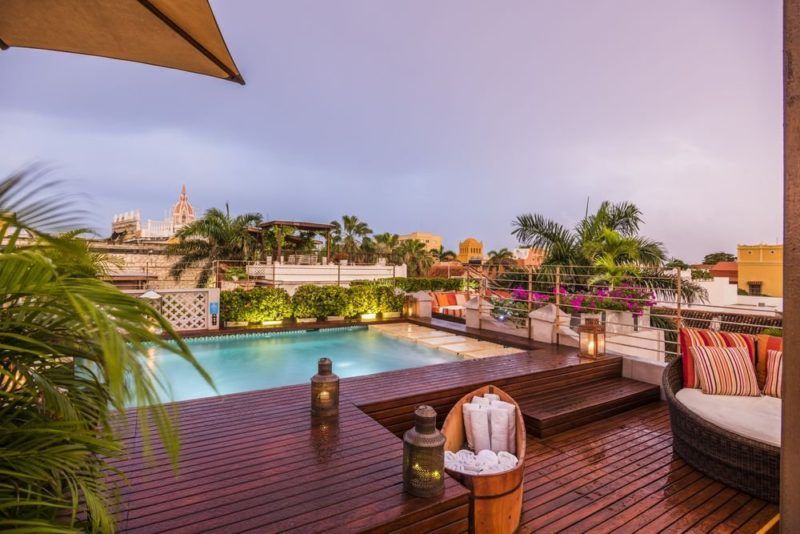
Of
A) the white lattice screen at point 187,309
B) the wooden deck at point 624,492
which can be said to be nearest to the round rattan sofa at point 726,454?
the wooden deck at point 624,492

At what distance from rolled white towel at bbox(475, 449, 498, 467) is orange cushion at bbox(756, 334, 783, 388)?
2.95 m

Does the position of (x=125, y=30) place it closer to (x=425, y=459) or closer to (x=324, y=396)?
(x=324, y=396)

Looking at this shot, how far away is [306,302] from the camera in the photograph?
953 centimetres

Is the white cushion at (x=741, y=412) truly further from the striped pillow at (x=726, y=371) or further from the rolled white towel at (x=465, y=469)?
the rolled white towel at (x=465, y=469)

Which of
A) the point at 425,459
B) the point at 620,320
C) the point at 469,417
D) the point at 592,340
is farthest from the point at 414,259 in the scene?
the point at 425,459

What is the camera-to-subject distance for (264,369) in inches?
273

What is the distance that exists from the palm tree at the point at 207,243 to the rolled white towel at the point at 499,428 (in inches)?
655

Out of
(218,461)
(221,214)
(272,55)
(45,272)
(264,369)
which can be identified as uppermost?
(272,55)

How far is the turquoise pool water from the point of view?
6348mm

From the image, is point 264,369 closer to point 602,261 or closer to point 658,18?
point 602,261

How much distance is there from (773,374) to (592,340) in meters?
1.99

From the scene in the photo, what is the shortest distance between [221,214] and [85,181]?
18.2 m

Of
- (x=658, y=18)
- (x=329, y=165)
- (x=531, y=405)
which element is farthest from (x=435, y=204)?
(x=531, y=405)

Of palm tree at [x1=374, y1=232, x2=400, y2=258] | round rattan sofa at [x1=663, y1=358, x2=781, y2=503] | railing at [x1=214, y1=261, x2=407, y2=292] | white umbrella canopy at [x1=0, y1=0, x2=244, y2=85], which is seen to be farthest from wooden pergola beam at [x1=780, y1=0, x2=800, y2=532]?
palm tree at [x1=374, y1=232, x2=400, y2=258]
